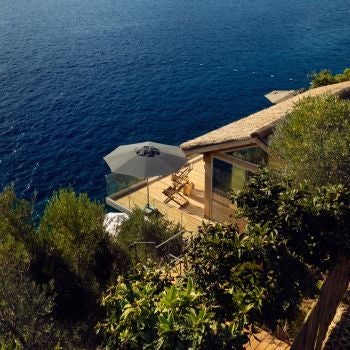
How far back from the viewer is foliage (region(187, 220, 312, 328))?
8.16 metres

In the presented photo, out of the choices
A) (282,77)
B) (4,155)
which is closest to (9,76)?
(4,155)

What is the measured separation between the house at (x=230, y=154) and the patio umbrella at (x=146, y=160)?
102cm

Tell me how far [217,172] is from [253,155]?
2.42 m

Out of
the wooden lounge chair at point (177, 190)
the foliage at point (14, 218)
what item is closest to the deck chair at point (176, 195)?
the wooden lounge chair at point (177, 190)

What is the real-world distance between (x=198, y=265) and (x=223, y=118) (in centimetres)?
3780

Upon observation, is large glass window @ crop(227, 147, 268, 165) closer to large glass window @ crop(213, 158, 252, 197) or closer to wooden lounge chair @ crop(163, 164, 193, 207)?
large glass window @ crop(213, 158, 252, 197)

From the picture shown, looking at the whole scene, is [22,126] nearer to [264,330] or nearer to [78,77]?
[78,77]

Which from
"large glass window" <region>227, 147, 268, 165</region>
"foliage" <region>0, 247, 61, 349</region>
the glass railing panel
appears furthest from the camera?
the glass railing panel

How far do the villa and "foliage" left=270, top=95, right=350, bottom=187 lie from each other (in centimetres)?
280

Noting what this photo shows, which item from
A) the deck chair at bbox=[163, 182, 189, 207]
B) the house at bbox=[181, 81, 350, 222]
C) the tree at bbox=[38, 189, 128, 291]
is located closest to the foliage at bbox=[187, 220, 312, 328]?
the tree at bbox=[38, 189, 128, 291]

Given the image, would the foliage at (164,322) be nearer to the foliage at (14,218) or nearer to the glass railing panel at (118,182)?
the foliage at (14,218)

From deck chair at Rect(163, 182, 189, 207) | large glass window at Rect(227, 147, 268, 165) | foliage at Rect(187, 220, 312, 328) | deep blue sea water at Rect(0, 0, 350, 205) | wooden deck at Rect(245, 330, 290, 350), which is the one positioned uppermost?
foliage at Rect(187, 220, 312, 328)

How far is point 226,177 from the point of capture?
19.3m

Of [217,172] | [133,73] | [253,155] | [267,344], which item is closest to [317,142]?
[253,155]
